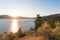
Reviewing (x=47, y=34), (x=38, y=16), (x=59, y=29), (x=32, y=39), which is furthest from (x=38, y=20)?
(x=47, y=34)

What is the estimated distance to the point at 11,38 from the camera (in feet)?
37.0

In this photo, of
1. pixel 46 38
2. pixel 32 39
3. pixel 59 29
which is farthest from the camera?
pixel 59 29

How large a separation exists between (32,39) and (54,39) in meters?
2.29

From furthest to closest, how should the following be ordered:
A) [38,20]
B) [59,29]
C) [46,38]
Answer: [38,20] < [59,29] < [46,38]

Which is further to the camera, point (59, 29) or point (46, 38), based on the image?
point (59, 29)

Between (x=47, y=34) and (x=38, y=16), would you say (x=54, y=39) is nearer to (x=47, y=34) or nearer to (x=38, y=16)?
(x=47, y=34)

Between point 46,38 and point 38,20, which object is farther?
point 38,20

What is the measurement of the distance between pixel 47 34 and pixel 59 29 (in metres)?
4.35

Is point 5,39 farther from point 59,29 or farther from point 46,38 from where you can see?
point 59,29

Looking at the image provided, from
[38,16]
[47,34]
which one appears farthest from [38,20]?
[47,34]

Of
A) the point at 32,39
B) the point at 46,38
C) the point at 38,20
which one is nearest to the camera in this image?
the point at 46,38

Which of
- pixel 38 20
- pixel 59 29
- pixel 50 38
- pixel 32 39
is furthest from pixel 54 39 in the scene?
pixel 38 20

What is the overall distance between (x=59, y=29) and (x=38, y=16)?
10026mm

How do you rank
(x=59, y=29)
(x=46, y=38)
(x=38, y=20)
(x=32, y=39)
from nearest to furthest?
1. (x=46, y=38)
2. (x=32, y=39)
3. (x=59, y=29)
4. (x=38, y=20)
